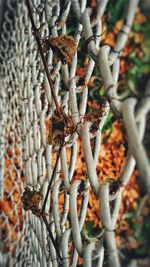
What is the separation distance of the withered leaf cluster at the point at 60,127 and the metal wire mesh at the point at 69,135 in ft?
0.03

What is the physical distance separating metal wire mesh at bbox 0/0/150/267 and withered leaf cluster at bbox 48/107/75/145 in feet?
0.03

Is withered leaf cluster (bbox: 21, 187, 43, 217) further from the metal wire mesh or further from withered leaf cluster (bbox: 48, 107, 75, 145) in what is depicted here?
withered leaf cluster (bbox: 48, 107, 75, 145)

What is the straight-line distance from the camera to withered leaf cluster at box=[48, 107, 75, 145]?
0.56m

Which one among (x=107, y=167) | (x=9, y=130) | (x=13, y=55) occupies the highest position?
(x=13, y=55)

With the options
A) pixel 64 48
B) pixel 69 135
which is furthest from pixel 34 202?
pixel 64 48

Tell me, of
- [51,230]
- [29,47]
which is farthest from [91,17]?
[29,47]

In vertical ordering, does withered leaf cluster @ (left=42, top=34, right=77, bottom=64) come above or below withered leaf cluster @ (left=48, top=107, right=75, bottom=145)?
above

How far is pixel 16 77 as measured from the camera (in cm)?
134

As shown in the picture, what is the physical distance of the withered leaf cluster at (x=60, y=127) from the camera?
564 mm

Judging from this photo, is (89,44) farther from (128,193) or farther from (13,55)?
(128,193)

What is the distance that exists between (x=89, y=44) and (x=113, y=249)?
24 cm

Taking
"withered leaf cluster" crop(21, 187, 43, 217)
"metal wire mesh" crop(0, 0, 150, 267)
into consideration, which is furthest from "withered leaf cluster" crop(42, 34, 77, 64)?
"withered leaf cluster" crop(21, 187, 43, 217)

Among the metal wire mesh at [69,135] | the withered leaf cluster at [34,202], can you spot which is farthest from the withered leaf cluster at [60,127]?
the withered leaf cluster at [34,202]

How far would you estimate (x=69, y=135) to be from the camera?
58 centimetres
